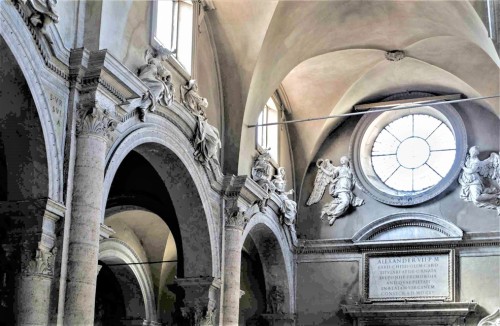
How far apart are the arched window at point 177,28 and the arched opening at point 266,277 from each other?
171 inches

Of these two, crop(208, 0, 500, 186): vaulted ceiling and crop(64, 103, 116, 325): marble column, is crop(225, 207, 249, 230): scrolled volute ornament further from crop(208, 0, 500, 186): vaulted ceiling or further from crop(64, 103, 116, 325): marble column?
crop(64, 103, 116, 325): marble column

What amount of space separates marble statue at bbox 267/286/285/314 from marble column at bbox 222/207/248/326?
3627 mm

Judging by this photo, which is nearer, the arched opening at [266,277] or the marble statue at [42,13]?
the marble statue at [42,13]

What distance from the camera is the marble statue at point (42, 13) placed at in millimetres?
9680

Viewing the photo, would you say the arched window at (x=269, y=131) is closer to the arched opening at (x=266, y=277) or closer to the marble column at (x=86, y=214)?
the arched opening at (x=266, y=277)

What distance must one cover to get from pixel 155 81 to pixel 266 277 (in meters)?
7.72

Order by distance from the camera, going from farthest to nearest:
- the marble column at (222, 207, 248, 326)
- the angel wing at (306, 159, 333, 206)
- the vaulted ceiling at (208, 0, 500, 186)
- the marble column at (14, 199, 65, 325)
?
1. the angel wing at (306, 159, 333, 206)
2. the vaulted ceiling at (208, 0, 500, 186)
3. the marble column at (222, 207, 248, 326)
4. the marble column at (14, 199, 65, 325)

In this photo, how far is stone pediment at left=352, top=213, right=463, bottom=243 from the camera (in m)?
18.5

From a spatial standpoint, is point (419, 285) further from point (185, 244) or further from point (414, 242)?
point (185, 244)

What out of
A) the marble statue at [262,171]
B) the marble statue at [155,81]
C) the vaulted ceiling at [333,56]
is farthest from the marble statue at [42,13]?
the marble statue at [262,171]

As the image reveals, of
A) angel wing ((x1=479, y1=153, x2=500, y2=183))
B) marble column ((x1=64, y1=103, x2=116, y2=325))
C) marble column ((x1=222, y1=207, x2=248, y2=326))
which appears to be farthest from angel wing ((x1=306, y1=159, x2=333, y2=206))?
marble column ((x1=64, y1=103, x2=116, y2=325))

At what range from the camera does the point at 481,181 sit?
1847 cm

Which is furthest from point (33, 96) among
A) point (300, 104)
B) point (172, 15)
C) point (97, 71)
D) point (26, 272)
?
point (300, 104)

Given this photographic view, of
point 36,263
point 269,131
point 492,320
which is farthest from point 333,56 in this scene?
point 36,263
